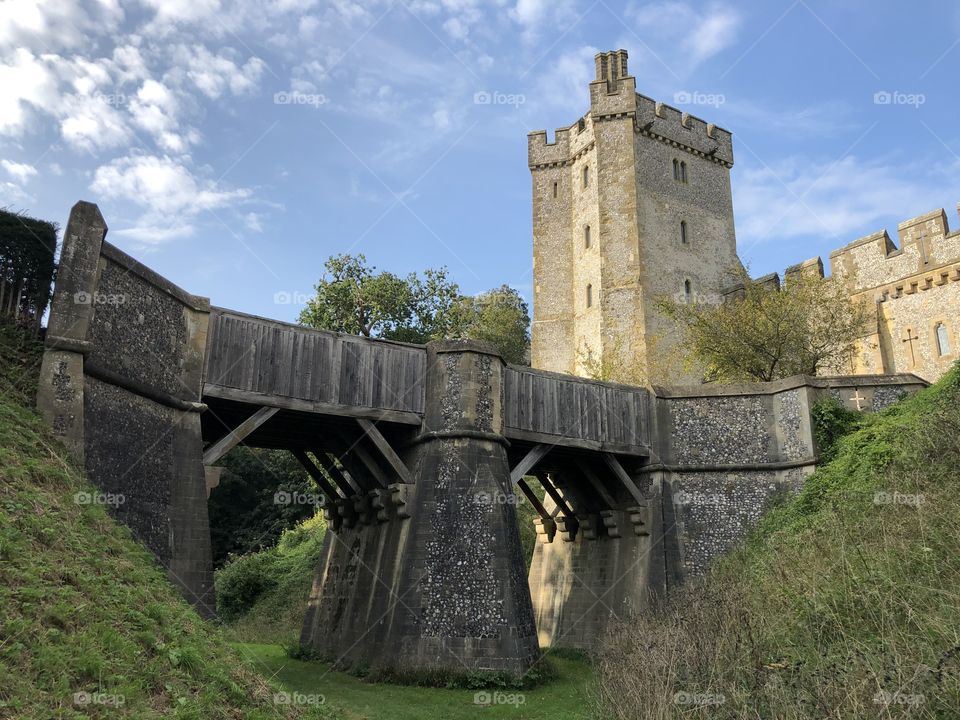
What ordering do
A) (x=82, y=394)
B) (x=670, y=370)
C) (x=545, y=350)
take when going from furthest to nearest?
(x=545, y=350) < (x=670, y=370) < (x=82, y=394)

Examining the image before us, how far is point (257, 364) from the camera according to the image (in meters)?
13.4

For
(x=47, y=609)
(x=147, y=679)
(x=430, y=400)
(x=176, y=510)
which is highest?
(x=430, y=400)

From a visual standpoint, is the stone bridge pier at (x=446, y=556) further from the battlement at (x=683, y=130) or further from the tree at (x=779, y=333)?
the battlement at (x=683, y=130)

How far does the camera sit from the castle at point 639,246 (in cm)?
2973

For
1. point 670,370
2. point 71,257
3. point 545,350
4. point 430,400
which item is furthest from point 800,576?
point 545,350

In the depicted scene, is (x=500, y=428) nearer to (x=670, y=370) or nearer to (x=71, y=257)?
(x=71, y=257)

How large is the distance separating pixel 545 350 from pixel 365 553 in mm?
22643

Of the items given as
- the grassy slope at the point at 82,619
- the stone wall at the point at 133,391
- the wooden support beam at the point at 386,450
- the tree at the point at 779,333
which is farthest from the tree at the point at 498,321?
the grassy slope at the point at 82,619

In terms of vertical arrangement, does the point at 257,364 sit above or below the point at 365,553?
above

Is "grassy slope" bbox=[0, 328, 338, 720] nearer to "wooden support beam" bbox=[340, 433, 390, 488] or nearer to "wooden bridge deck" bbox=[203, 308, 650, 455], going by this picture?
"wooden bridge deck" bbox=[203, 308, 650, 455]

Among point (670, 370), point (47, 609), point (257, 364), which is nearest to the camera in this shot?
point (47, 609)

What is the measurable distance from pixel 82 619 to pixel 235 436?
6.13 m

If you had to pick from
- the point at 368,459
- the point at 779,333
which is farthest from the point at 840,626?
the point at 779,333

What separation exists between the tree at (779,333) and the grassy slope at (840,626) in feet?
37.5
